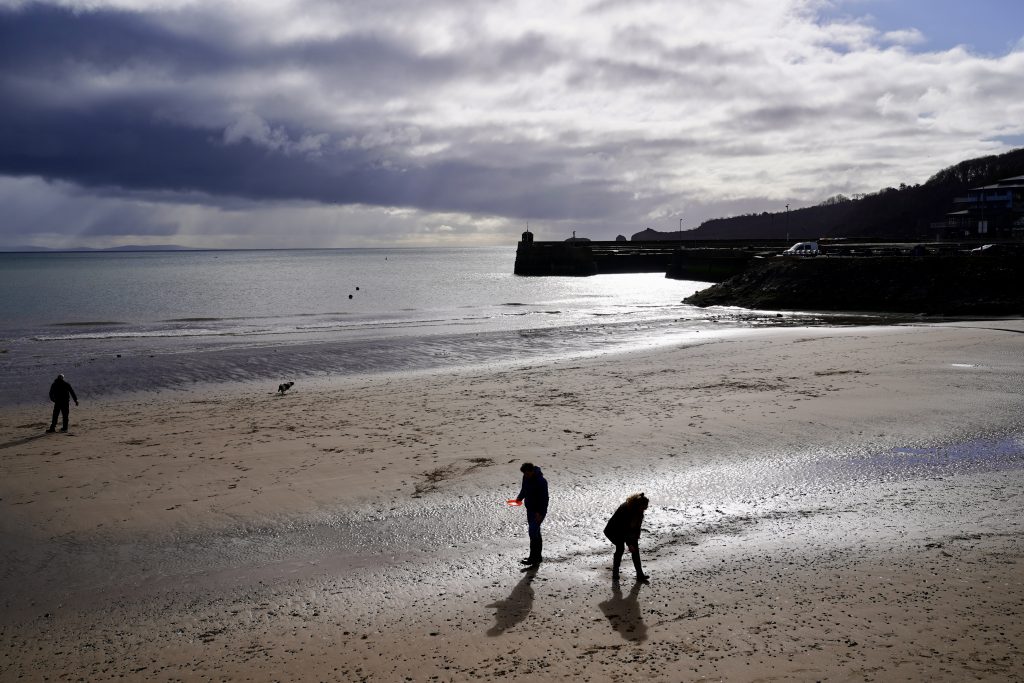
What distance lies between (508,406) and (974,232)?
96062 mm

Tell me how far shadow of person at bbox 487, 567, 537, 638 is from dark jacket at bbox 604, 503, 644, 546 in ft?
3.91

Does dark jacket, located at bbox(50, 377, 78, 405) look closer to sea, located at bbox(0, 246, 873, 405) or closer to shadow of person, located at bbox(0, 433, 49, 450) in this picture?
shadow of person, located at bbox(0, 433, 49, 450)

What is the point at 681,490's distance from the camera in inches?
454

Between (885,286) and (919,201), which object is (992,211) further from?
(885,286)

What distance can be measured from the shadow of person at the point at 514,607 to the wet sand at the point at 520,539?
0.14 ft

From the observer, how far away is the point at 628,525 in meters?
8.40

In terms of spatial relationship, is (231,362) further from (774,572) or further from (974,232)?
(974,232)

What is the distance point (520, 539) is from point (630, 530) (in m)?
2.10

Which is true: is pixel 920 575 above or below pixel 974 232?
below

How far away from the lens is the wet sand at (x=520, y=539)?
22.9ft

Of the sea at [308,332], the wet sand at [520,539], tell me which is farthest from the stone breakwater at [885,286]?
the wet sand at [520,539]

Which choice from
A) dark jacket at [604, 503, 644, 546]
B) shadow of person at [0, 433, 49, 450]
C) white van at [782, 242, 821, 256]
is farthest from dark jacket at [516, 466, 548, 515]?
white van at [782, 242, 821, 256]

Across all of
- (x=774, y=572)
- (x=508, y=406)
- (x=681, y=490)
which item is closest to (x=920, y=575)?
(x=774, y=572)

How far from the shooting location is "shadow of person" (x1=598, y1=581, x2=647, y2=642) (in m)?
7.22
